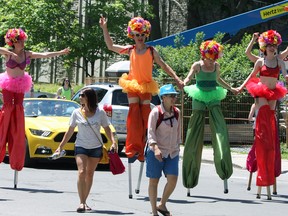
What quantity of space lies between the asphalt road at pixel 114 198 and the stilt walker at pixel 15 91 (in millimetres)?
564

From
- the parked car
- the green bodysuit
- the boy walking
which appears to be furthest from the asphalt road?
the parked car

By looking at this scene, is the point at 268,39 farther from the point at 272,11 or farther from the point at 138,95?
the point at 272,11

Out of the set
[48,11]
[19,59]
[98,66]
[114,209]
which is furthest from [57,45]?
[114,209]

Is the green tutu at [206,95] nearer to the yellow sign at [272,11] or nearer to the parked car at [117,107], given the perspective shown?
the parked car at [117,107]

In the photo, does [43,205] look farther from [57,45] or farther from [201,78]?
[57,45]

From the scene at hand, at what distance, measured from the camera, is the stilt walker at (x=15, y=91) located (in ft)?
45.5

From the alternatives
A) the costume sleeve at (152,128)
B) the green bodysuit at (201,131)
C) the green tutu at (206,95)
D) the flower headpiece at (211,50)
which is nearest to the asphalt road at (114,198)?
the green bodysuit at (201,131)

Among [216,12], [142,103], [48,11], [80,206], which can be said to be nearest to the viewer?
[80,206]

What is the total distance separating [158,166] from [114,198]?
7.40 ft

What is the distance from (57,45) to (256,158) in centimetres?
2320

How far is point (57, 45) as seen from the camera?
36125mm

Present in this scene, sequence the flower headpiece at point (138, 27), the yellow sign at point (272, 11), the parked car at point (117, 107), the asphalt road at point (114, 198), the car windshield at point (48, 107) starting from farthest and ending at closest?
the yellow sign at point (272, 11)
the parked car at point (117, 107)
the car windshield at point (48, 107)
the flower headpiece at point (138, 27)
the asphalt road at point (114, 198)

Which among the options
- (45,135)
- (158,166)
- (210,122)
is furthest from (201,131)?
(45,135)

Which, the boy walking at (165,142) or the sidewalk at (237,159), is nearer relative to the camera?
the boy walking at (165,142)
